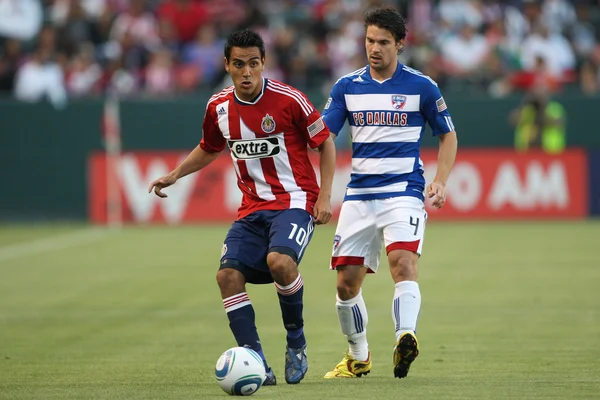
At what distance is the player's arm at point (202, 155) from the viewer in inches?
310

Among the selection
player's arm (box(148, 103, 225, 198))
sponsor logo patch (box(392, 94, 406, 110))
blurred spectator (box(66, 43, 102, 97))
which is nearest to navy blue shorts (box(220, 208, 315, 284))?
player's arm (box(148, 103, 225, 198))

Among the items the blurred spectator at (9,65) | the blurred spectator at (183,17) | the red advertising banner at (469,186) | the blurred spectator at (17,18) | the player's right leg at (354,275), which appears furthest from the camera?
the blurred spectator at (183,17)

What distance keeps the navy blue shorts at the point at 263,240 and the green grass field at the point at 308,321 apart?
77 centimetres

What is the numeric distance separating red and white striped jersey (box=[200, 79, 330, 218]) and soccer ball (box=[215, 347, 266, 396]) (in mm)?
1119

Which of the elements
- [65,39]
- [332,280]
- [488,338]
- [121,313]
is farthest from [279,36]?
[488,338]

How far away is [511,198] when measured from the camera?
21.9 metres

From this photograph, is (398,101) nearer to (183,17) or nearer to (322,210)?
(322,210)

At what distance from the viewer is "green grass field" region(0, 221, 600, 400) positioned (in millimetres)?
7285

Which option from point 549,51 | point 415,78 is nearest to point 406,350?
point 415,78

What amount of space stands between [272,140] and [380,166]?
797mm

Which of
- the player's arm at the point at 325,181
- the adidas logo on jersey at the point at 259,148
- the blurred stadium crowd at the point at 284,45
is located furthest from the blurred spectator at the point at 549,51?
the adidas logo on jersey at the point at 259,148

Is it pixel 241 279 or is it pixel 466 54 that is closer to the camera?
pixel 241 279

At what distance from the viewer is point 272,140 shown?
7.65m

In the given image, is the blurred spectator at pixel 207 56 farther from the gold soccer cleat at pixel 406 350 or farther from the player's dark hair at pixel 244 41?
the gold soccer cleat at pixel 406 350
